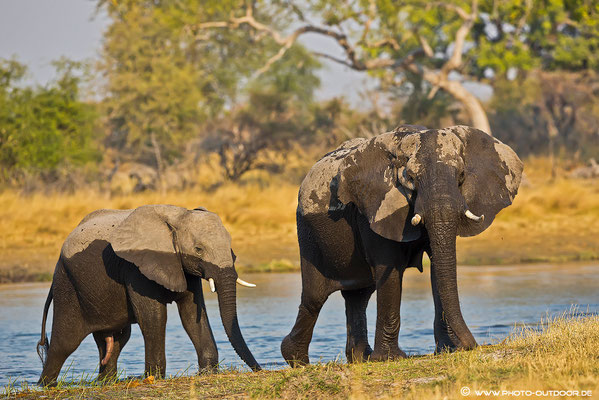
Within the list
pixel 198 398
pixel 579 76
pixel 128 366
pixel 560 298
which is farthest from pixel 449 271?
pixel 579 76

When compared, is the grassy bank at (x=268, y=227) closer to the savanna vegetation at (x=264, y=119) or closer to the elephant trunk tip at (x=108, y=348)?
the savanna vegetation at (x=264, y=119)

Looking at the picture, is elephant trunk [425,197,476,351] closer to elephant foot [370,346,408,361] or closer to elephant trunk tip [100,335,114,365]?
elephant foot [370,346,408,361]

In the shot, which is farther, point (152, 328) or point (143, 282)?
point (143, 282)

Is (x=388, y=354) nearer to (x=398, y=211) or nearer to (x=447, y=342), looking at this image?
(x=447, y=342)

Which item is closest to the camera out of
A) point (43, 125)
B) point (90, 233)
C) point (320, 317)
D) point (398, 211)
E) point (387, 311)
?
point (398, 211)

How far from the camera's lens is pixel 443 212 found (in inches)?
256

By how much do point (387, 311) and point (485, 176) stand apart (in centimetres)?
128

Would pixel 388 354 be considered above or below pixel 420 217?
below

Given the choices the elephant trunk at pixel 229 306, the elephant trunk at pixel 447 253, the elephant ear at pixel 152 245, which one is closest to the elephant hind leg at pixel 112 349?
the elephant ear at pixel 152 245

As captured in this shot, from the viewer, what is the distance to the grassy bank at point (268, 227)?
17406mm

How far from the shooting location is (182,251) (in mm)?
8281

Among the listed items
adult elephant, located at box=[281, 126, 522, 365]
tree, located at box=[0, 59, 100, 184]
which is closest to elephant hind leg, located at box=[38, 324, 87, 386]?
adult elephant, located at box=[281, 126, 522, 365]

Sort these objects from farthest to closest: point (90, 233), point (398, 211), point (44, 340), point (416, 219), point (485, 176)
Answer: point (44, 340)
point (90, 233)
point (485, 176)
point (398, 211)
point (416, 219)

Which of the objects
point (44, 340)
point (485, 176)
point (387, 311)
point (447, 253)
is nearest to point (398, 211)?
point (447, 253)
